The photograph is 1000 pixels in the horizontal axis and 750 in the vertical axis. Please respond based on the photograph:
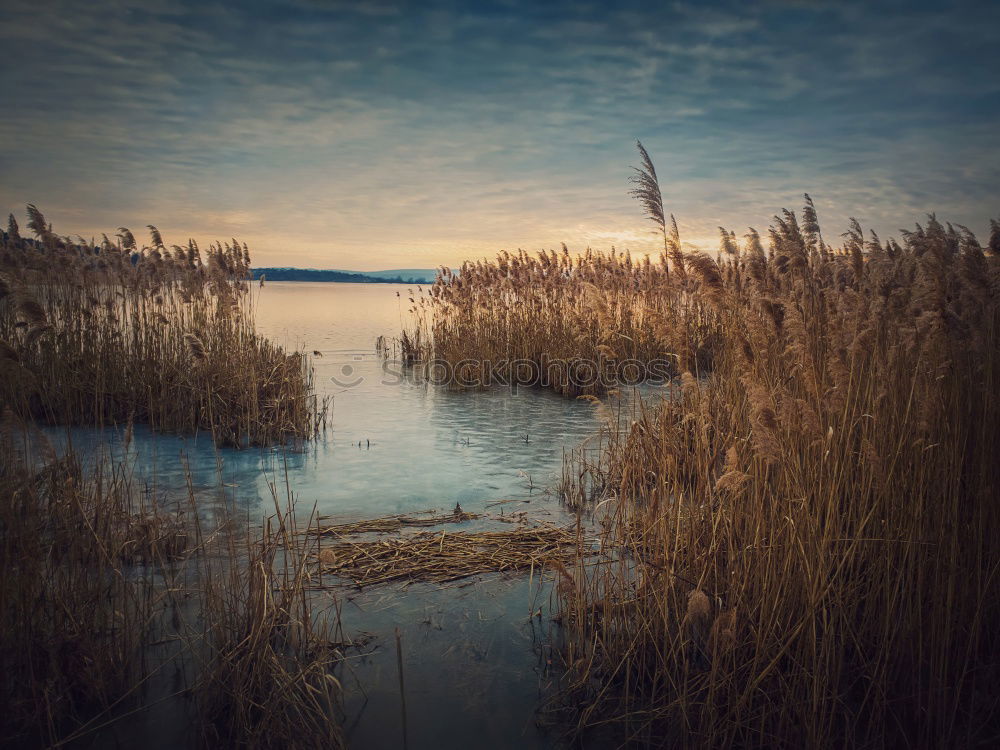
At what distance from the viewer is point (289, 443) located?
305 inches

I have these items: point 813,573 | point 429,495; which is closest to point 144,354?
point 429,495

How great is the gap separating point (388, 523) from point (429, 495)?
88 cm

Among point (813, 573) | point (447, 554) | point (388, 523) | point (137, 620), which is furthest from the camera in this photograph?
point (388, 523)

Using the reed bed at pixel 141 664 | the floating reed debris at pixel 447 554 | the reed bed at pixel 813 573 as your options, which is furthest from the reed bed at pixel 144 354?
the reed bed at pixel 813 573

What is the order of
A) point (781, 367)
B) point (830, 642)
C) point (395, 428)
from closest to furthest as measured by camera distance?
point (830, 642)
point (781, 367)
point (395, 428)

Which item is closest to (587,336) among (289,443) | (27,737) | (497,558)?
(289,443)

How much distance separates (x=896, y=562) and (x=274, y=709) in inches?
103

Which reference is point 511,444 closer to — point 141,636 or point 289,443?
point 289,443

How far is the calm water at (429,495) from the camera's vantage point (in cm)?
277

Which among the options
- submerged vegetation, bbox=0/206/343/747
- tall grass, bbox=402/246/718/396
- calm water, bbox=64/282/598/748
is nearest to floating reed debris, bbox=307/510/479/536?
calm water, bbox=64/282/598/748

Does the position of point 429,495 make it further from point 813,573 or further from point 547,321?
point 547,321

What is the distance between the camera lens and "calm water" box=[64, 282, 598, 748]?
277 cm

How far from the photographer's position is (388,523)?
496cm

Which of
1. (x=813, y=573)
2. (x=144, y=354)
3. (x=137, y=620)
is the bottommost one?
(x=137, y=620)
